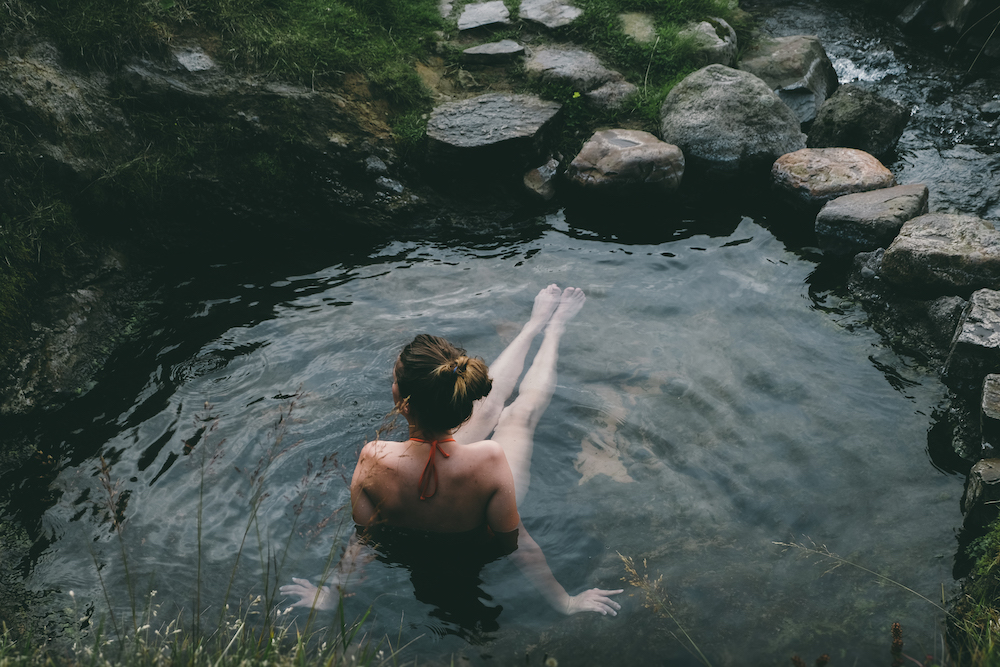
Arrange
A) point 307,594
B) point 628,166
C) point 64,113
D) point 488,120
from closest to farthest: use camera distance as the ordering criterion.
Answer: point 307,594 < point 64,113 < point 628,166 < point 488,120

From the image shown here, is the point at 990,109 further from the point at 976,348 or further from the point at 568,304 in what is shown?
the point at 568,304

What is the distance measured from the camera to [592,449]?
405 cm

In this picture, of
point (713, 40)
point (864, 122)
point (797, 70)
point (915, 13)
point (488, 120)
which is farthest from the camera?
point (915, 13)

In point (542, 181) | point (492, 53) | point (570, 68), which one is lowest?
point (542, 181)

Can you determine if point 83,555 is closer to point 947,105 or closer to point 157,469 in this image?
point 157,469

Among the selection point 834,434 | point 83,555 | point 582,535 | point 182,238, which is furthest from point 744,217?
point 83,555

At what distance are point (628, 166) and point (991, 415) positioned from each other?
3.47 meters

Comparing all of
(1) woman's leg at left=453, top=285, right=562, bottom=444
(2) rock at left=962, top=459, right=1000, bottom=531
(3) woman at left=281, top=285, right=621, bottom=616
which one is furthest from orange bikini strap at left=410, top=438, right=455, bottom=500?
(2) rock at left=962, top=459, right=1000, bottom=531

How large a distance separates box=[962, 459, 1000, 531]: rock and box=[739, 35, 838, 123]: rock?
14.9 ft

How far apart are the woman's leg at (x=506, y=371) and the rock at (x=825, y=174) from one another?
7.96 feet

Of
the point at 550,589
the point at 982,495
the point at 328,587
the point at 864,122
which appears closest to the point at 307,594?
the point at 328,587

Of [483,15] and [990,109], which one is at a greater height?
[483,15]

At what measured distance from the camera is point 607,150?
19.6ft

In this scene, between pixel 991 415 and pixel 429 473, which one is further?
pixel 991 415
